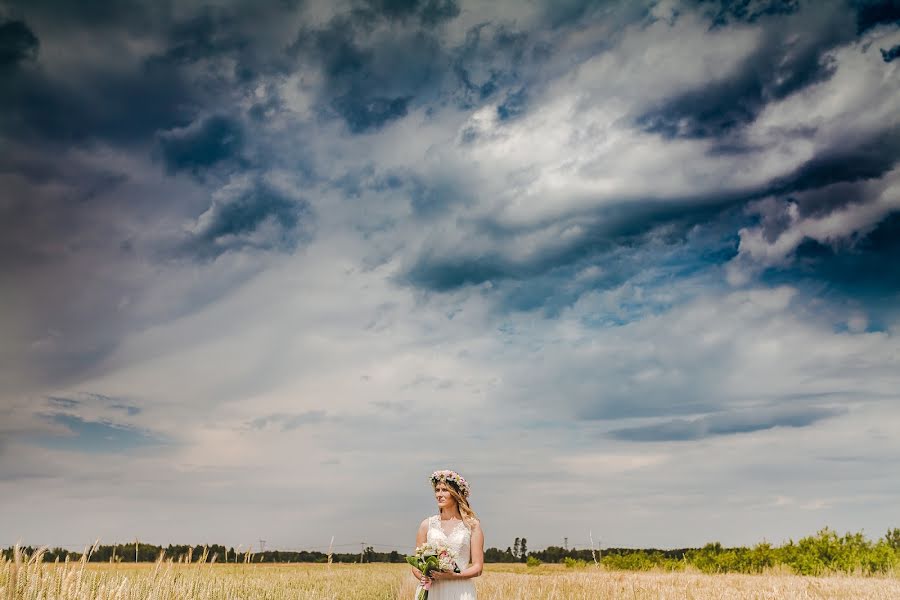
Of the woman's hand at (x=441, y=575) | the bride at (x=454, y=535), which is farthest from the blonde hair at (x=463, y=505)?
the woman's hand at (x=441, y=575)

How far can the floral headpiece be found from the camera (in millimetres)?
9594

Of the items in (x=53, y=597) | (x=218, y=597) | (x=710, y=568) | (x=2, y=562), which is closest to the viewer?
(x=53, y=597)

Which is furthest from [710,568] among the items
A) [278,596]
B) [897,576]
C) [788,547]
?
[278,596]

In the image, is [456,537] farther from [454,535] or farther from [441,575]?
[441,575]

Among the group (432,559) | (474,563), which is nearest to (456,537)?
(474,563)

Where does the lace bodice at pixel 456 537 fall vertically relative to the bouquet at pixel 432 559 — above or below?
above

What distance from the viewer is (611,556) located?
46844mm

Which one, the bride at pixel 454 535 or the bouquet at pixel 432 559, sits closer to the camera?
the bouquet at pixel 432 559

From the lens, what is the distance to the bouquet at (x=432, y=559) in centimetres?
902

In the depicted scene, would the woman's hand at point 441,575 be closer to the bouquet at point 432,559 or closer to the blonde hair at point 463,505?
the bouquet at point 432,559

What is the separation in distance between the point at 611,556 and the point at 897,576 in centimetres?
2331

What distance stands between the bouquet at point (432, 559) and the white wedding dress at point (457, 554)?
20cm

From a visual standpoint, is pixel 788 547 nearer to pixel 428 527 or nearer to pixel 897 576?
pixel 897 576

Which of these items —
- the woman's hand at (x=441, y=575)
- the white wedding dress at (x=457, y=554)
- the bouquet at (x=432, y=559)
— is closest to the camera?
the bouquet at (x=432, y=559)
